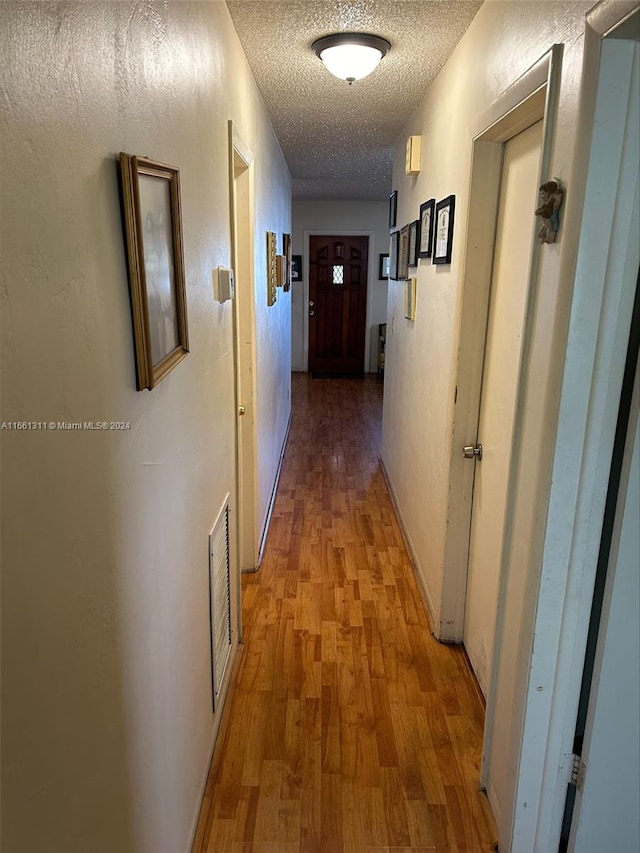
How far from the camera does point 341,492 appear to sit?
4066mm

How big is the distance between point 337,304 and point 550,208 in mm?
7078

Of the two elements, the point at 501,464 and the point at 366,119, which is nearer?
the point at 501,464

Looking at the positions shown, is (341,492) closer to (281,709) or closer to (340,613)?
(340,613)

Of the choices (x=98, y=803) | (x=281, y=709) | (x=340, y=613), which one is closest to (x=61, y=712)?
(x=98, y=803)

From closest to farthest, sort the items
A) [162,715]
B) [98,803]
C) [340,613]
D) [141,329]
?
[98,803], [141,329], [162,715], [340,613]

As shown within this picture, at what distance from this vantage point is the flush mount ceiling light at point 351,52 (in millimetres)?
2125

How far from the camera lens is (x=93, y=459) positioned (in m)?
0.85

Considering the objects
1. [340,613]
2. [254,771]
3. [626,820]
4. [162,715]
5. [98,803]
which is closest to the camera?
[98,803]

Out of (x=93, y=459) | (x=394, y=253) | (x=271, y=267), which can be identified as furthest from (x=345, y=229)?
(x=93, y=459)

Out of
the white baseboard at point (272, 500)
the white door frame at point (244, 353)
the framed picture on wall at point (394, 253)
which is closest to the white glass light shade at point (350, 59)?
the white door frame at point (244, 353)

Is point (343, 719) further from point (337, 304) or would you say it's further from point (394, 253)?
point (337, 304)

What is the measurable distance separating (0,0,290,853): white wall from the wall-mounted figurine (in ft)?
2.68

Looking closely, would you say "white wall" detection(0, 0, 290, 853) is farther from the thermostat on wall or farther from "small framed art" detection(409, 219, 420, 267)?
A: "small framed art" detection(409, 219, 420, 267)

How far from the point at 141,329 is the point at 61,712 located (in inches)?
23.3
